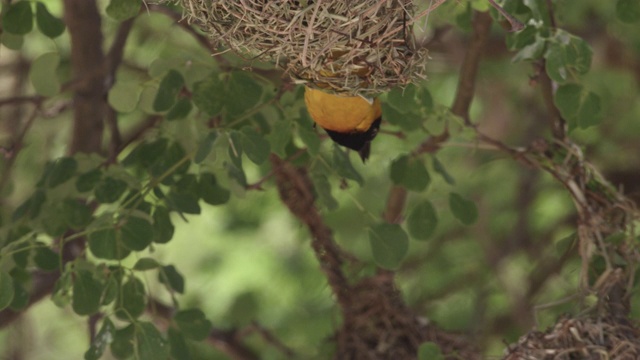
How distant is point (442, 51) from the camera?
3.87 m

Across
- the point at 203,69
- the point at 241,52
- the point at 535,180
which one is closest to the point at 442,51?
the point at 535,180

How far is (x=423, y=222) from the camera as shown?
8.35 feet

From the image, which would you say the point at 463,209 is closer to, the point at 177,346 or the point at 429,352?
the point at 429,352

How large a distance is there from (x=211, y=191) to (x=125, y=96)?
28 centimetres

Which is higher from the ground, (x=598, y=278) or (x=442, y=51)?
(x=598, y=278)

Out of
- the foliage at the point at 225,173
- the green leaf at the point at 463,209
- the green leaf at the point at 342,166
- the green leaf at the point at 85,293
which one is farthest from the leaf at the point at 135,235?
the green leaf at the point at 463,209

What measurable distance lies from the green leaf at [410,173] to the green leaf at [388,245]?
6.3 inches

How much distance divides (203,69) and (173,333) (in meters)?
0.58

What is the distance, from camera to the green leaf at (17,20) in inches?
91.6

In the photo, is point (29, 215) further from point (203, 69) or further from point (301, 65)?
point (301, 65)

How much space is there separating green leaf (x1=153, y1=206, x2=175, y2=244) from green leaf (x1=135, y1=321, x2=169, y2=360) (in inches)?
8.5

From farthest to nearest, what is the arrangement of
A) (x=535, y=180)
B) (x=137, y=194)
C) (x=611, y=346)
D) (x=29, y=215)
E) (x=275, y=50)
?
(x=535, y=180) → (x=29, y=215) → (x=137, y=194) → (x=611, y=346) → (x=275, y=50)

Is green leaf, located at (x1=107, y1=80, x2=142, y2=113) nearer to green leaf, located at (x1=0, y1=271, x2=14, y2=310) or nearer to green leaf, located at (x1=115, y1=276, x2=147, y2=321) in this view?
green leaf, located at (x1=115, y1=276, x2=147, y2=321)

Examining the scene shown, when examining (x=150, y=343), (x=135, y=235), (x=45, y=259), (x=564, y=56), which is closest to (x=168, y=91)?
(x=135, y=235)
